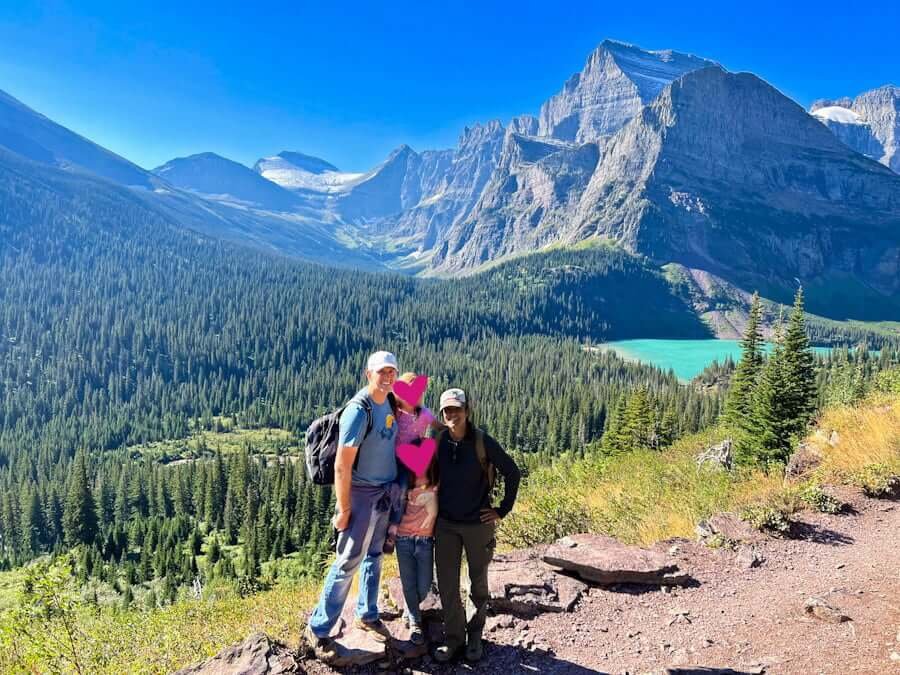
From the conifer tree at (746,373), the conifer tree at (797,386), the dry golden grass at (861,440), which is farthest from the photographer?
the conifer tree at (746,373)

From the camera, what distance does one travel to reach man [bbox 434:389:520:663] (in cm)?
602

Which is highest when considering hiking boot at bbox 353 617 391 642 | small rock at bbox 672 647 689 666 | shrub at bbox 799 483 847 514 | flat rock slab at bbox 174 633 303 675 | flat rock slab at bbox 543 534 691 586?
shrub at bbox 799 483 847 514

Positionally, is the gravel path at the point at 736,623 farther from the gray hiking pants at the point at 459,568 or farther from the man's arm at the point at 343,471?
the man's arm at the point at 343,471

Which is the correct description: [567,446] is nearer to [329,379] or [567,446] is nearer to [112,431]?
[329,379]

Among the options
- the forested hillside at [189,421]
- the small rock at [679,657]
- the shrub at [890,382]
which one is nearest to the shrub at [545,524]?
the small rock at [679,657]

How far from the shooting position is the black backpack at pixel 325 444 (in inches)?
235

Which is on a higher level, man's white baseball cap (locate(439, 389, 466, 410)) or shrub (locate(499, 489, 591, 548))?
man's white baseball cap (locate(439, 389, 466, 410))

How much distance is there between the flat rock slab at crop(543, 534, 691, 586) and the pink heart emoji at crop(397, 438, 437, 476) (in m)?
3.54

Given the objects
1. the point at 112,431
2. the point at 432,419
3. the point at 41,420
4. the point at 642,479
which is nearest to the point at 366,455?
the point at 432,419

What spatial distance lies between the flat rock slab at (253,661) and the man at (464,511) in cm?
182

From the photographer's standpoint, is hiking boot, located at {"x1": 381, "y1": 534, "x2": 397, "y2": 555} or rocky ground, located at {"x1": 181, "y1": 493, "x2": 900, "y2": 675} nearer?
rocky ground, located at {"x1": 181, "y1": 493, "x2": 900, "y2": 675}

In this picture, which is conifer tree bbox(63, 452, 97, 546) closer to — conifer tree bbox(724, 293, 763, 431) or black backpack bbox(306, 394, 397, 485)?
conifer tree bbox(724, 293, 763, 431)

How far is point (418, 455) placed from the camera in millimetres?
6125

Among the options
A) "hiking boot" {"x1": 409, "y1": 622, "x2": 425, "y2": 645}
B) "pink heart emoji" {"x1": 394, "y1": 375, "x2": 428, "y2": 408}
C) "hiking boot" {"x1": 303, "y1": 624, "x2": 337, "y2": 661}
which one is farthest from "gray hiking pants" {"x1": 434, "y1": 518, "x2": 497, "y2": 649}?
"pink heart emoji" {"x1": 394, "y1": 375, "x2": 428, "y2": 408}
